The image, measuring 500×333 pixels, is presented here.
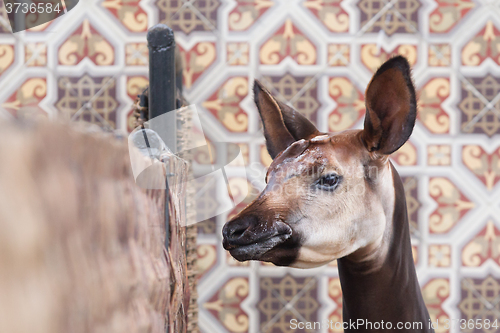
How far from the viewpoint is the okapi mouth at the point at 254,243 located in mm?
436

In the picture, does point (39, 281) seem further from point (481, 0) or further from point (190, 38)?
point (481, 0)

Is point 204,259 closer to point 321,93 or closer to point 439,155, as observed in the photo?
point 321,93

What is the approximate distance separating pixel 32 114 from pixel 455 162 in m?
0.98

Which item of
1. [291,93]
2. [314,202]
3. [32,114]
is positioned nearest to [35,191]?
[32,114]

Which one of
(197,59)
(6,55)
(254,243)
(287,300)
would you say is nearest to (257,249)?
(254,243)

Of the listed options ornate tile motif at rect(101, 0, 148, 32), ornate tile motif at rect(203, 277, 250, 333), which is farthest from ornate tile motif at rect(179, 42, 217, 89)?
ornate tile motif at rect(203, 277, 250, 333)

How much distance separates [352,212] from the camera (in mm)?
515

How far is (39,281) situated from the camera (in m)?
0.16

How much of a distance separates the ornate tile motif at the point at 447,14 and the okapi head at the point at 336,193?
0.57 meters

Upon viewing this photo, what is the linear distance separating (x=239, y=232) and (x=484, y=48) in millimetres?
846

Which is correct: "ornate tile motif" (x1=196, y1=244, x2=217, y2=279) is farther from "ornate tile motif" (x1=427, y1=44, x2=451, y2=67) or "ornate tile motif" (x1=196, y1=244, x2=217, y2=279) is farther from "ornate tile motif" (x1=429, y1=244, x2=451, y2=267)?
"ornate tile motif" (x1=427, y1=44, x2=451, y2=67)

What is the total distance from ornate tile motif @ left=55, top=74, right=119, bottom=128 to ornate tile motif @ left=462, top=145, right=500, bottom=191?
835 mm

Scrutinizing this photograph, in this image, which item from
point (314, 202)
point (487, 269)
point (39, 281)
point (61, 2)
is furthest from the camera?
point (61, 2)

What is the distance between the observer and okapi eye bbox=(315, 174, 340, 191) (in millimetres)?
507
